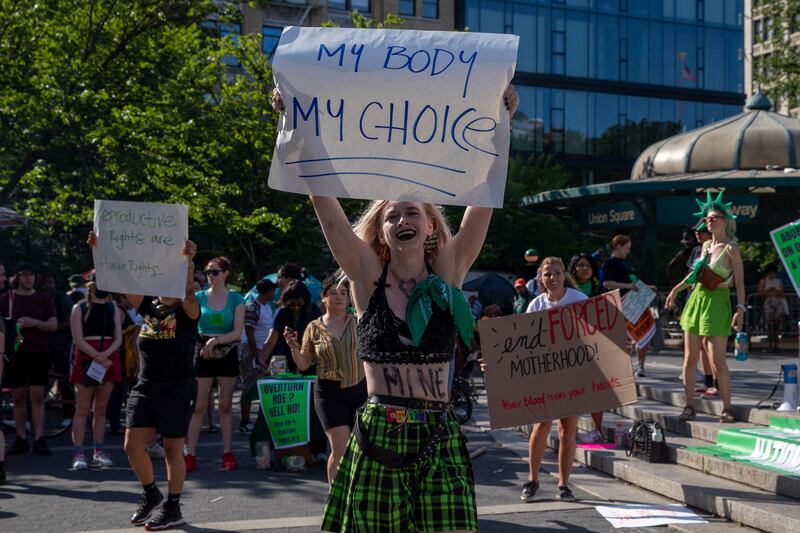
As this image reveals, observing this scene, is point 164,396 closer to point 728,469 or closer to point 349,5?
point 728,469

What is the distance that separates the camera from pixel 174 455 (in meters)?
6.57

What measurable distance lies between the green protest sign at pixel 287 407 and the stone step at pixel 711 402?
153 inches

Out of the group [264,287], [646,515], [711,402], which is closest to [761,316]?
[711,402]

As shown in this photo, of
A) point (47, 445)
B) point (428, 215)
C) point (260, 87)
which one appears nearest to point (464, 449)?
point (428, 215)

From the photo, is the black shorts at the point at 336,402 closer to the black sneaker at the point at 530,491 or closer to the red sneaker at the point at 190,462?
the black sneaker at the point at 530,491

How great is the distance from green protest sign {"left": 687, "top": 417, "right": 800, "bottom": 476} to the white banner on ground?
32.2 inches

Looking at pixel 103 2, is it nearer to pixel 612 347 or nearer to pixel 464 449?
pixel 612 347

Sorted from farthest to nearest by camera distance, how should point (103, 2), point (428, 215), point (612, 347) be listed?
point (103, 2), point (612, 347), point (428, 215)

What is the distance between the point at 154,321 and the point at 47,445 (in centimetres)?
478

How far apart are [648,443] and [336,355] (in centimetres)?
297

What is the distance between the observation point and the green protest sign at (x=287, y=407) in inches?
360

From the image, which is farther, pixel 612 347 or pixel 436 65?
pixel 612 347

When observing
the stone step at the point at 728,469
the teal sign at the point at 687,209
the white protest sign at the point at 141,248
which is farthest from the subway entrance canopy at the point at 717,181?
the white protest sign at the point at 141,248

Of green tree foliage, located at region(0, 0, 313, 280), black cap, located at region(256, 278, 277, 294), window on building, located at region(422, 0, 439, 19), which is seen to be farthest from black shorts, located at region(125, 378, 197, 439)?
window on building, located at region(422, 0, 439, 19)
